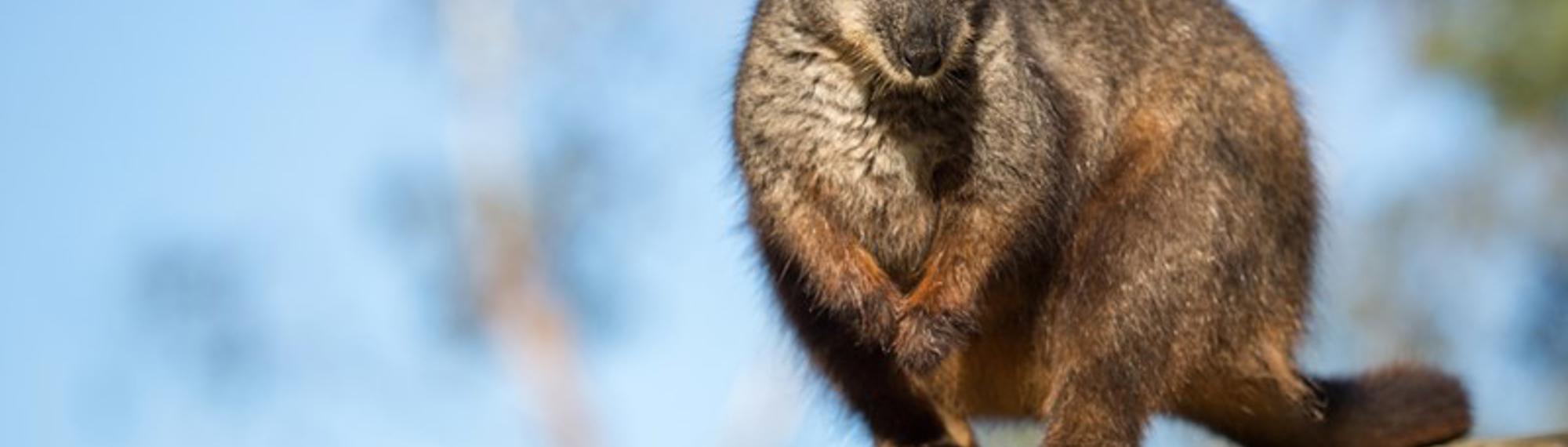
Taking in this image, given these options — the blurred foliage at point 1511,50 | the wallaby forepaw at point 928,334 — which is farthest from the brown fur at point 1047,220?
the blurred foliage at point 1511,50

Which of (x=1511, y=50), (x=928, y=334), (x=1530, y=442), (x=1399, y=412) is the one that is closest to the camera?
(x=928, y=334)

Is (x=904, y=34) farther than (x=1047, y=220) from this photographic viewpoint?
No

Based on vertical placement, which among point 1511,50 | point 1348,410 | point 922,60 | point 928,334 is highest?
point 922,60

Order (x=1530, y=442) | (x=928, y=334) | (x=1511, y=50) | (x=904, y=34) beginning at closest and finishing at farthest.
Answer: (x=904, y=34) → (x=928, y=334) → (x=1530, y=442) → (x=1511, y=50)

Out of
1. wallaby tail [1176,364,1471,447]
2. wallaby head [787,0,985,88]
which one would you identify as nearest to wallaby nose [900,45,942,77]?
wallaby head [787,0,985,88]

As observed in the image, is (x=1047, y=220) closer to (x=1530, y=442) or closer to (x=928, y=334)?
(x=928, y=334)

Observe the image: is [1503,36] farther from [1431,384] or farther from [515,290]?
[1431,384]

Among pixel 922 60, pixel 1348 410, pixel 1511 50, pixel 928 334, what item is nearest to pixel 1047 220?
pixel 928 334

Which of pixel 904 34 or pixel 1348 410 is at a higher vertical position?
pixel 904 34

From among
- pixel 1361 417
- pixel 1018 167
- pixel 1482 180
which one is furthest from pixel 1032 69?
pixel 1482 180
